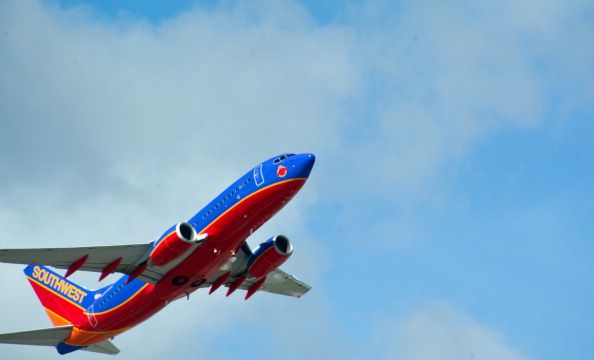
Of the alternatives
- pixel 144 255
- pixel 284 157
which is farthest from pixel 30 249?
pixel 284 157

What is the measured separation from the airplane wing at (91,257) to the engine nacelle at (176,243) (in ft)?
7.89

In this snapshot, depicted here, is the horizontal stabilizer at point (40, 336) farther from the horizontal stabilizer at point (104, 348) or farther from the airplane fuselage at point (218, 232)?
the airplane fuselage at point (218, 232)

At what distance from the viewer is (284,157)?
186 feet

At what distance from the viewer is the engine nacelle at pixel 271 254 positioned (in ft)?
206

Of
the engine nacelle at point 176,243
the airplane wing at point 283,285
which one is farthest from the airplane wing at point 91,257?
the airplane wing at point 283,285

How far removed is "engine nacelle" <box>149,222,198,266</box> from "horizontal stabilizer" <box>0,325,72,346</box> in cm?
1119

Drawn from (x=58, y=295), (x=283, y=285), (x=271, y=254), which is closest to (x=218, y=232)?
(x=271, y=254)

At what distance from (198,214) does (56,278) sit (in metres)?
17.2

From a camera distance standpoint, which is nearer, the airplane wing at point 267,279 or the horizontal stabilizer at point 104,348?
the airplane wing at point 267,279

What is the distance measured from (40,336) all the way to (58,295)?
199 inches

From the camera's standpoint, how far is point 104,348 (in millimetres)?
67625

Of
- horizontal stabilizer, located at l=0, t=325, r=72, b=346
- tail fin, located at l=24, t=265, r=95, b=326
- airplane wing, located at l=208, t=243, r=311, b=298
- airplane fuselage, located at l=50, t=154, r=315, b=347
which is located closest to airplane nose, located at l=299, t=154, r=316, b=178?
airplane fuselage, located at l=50, t=154, r=315, b=347

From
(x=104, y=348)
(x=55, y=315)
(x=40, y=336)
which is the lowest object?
(x=40, y=336)

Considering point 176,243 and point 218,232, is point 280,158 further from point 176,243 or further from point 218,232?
point 176,243
